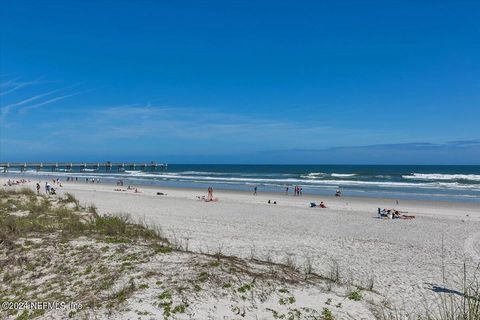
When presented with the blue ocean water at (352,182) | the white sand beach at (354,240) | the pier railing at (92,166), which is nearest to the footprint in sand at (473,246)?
the white sand beach at (354,240)

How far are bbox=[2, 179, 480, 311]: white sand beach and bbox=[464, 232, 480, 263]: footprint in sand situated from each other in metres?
0.03

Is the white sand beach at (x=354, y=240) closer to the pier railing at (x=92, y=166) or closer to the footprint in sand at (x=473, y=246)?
the footprint in sand at (x=473, y=246)

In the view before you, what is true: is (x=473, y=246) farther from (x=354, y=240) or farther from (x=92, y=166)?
(x=92, y=166)

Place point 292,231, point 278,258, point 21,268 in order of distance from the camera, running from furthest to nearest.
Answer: point 292,231 → point 278,258 → point 21,268

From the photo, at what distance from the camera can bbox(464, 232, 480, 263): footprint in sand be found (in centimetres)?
1185

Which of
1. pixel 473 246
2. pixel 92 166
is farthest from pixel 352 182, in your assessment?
pixel 92 166

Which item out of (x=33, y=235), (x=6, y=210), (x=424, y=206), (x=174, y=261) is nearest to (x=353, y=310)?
(x=174, y=261)

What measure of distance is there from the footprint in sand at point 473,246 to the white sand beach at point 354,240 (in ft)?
0.10

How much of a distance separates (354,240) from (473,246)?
4074 millimetres

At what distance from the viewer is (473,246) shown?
43.8 feet

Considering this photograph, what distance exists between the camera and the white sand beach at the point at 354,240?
9.07 metres

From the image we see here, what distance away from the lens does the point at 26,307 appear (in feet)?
19.3

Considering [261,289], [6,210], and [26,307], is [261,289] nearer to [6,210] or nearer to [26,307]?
[26,307]

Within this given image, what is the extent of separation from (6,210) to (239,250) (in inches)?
307
